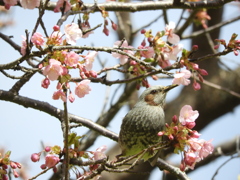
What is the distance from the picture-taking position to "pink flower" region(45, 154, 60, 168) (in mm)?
2059

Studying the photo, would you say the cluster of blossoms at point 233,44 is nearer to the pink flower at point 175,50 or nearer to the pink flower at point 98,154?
the pink flower at point 175,50

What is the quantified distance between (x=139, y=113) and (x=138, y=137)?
0.24m

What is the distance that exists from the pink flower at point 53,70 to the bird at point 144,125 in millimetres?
1353

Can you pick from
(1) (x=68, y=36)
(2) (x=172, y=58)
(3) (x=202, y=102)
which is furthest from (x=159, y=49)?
(3) (x=202, y=102)

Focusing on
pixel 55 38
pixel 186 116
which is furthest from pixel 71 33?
Result: pixel 186 116

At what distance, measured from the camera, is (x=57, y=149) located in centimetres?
212

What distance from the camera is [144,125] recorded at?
315 centimetres

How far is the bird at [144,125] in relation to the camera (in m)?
3.10

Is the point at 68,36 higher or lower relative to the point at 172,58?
higher

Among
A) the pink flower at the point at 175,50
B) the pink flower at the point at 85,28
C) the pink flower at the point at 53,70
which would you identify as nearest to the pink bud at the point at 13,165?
the pink flower at the point at 53,70

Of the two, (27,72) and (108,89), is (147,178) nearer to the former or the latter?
(108,89)

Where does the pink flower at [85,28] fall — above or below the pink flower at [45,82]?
above

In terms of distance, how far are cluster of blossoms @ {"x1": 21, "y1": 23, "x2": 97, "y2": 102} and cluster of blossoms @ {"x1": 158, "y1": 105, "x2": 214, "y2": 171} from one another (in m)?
0.56

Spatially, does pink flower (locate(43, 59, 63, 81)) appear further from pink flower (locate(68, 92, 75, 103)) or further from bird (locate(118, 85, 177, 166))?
bird (locate(118, 85, 177, 166))
